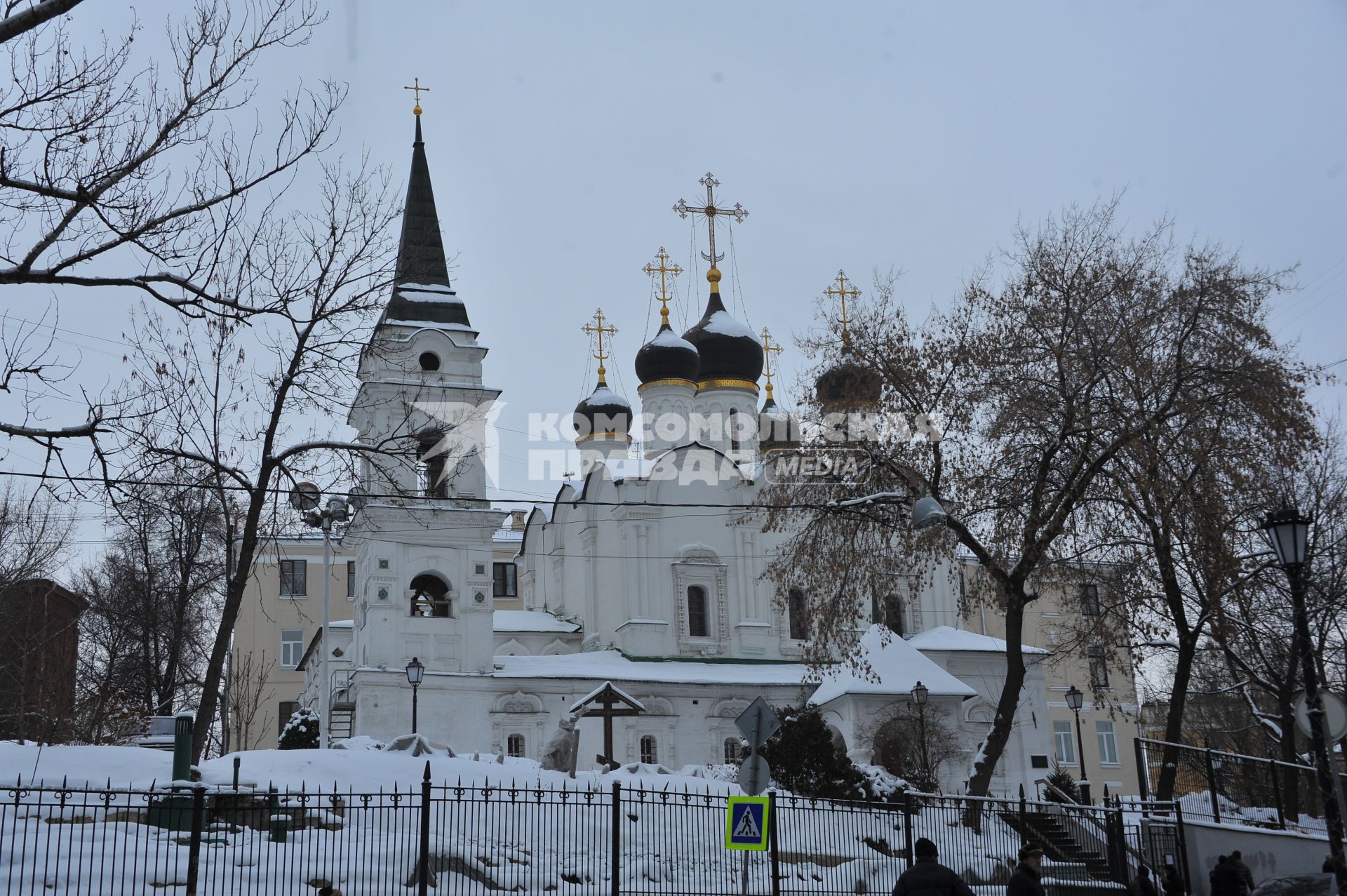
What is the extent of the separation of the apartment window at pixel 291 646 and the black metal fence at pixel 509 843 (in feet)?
119

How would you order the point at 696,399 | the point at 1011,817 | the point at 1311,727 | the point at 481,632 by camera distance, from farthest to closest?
the point at 696,399
the point at 481,632
the point at 1011,817
the point at 1311,727

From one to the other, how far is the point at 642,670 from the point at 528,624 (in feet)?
18.9

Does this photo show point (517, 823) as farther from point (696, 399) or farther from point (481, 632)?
point (696, 399)

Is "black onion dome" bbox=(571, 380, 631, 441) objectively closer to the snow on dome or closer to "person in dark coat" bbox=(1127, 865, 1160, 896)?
the snow on dome

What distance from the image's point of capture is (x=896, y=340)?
22094 millimetres

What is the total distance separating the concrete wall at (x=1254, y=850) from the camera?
17266mm

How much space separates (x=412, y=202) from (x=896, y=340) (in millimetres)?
18890

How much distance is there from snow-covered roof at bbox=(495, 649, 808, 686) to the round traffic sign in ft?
82.9

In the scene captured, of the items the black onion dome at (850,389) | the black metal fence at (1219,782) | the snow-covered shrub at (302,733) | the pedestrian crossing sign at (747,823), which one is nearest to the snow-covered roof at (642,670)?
the snow-covered shrub at (302,733)

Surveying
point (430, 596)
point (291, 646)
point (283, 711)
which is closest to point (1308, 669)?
point (430, 596)

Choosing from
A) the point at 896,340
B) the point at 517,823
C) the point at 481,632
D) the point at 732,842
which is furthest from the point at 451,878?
the point at 481,632

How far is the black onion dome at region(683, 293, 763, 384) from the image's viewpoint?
45.8 metres

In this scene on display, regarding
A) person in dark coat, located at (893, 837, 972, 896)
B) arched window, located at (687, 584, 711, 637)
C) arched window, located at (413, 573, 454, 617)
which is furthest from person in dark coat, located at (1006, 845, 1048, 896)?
arched window, located at (687, 584, 711, 637)

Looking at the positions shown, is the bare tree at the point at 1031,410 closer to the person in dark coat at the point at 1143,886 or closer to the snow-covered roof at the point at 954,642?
the person in dark coat at the point at 1143,886
